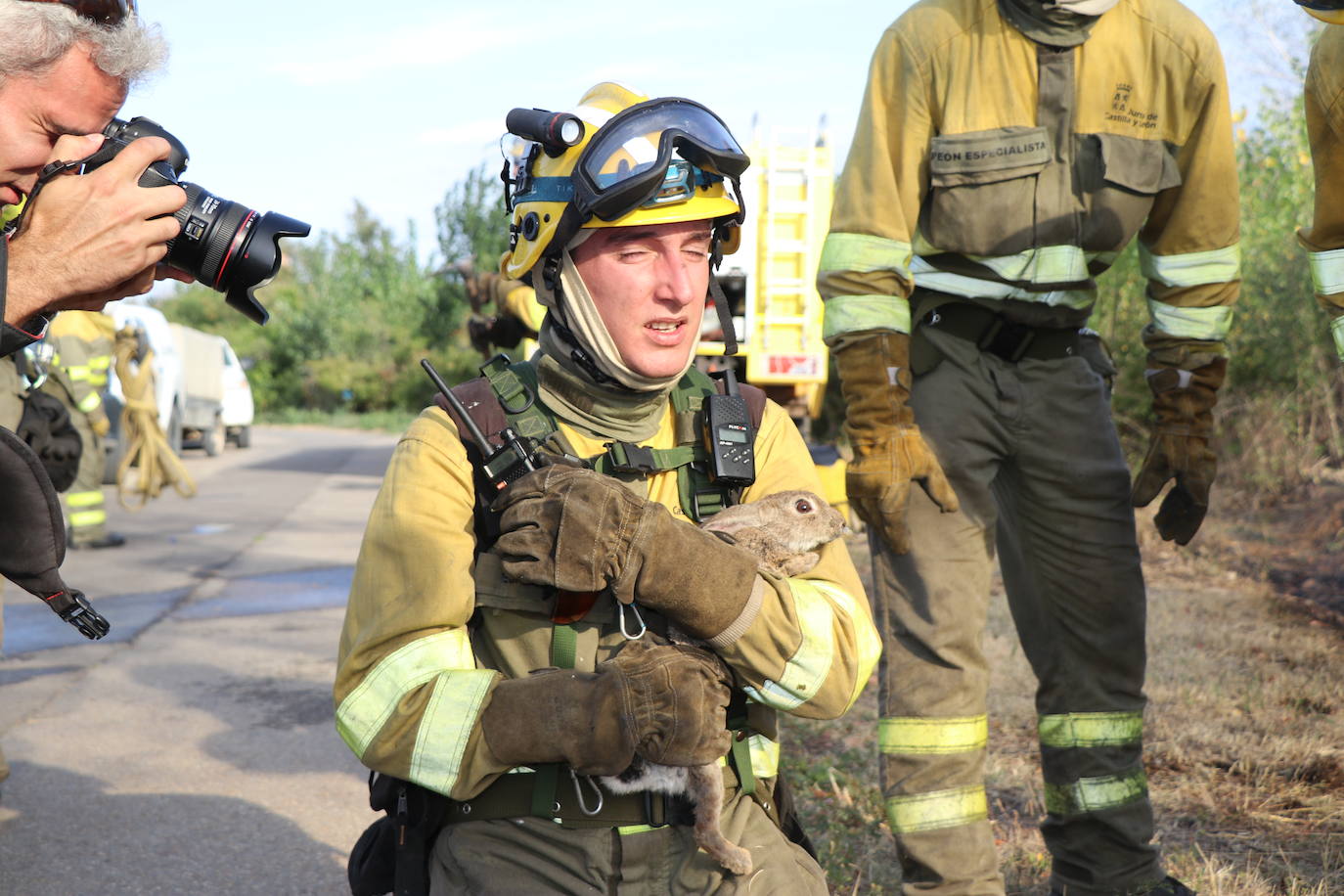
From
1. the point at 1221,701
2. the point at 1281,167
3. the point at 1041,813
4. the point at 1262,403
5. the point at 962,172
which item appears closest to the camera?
the point at 962,172

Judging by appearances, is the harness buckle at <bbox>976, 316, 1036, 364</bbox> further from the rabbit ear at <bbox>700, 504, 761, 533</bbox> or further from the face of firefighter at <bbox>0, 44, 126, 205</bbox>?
the face of firefighter at <bbox>0, 44, 126, 205</bbox>

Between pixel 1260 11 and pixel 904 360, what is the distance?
13.2 m

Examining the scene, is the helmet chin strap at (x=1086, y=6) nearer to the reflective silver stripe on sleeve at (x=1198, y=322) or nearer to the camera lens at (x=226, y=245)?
the reflective silver stripe on sleeve at (x=1198, y=322)

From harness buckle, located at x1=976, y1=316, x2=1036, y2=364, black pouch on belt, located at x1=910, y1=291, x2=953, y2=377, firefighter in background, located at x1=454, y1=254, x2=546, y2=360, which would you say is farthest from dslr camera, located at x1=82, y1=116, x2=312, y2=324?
firefighter in background, located at x1=454, y1=254, x2=546, y2=360

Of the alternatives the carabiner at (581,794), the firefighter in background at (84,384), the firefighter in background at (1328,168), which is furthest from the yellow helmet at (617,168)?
the firefighter in background at (84,384)

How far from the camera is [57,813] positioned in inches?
174

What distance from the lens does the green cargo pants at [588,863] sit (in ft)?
7.10

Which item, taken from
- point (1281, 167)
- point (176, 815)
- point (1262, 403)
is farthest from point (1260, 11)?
point (176, 815)

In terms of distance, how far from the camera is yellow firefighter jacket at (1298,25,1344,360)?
2.88 meters

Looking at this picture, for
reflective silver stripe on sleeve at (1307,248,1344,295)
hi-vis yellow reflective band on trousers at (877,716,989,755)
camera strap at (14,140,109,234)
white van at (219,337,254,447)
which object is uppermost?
camera strap at (14,140,109,234)

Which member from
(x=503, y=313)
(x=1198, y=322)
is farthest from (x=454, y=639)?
(x=503, y=313)

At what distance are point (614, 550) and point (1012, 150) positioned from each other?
1828 millimetres

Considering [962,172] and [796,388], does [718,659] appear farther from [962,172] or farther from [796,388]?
[796,388]

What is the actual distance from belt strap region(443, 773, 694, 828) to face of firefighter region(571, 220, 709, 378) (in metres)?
0.78
